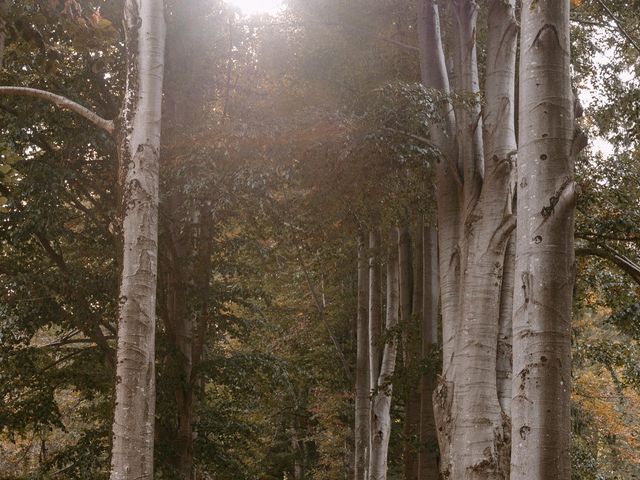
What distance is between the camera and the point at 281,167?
8820mm

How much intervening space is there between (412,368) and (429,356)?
1.59 feet

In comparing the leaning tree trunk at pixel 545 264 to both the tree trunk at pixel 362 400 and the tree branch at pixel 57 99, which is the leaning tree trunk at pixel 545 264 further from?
the tree trunk at pixel 362 400

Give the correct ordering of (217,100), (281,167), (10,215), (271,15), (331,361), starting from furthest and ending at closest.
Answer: (331,361) < (217,100) < (271,15) < (10,215) < (281,167)

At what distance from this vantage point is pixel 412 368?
12773mm

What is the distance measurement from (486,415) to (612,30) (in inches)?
258

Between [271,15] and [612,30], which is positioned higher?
[271,15]

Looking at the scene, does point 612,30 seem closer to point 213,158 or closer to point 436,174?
point 436,174

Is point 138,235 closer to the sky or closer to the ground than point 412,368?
closer to the sky

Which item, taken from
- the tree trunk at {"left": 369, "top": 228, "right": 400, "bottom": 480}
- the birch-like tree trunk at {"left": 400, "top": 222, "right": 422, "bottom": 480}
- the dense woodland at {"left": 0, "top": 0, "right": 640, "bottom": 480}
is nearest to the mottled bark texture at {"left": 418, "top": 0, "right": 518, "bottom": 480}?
the dense woodland at {"left": 0, "top": 0, "right": 640, "bottom": 480}

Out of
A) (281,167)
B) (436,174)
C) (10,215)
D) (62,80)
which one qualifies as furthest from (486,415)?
(62,80)

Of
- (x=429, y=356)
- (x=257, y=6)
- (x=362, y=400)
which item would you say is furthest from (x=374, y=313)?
(x=257, y=6)

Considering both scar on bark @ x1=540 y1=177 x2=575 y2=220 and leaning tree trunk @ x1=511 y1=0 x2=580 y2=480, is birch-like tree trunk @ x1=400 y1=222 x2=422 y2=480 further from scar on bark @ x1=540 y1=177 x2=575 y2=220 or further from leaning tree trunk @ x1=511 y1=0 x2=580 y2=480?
scar on bark @ x1=540 y1=177 x2=575 y2=220

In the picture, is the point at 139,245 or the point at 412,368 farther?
the point at 412,368

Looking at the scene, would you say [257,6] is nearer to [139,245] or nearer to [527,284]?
[139,245]
